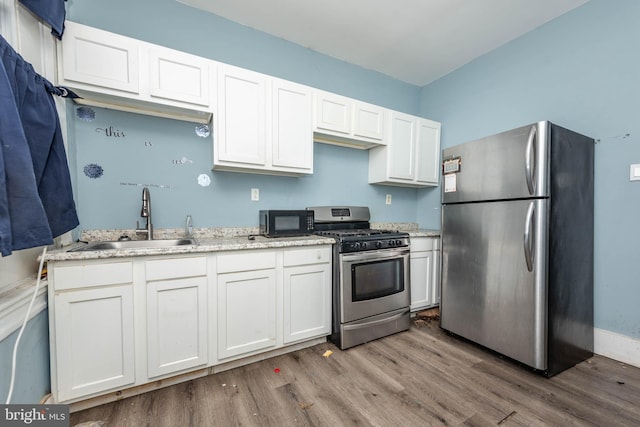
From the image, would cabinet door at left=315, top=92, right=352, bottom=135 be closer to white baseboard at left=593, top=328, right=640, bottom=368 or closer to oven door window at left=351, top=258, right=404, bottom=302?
oven door window at left=351, top=258, right=404, bottom=302

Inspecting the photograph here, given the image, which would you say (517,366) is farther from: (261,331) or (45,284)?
(45,284)

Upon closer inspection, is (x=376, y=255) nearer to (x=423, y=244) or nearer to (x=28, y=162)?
(x=423, y=244)

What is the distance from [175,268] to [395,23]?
285 cm

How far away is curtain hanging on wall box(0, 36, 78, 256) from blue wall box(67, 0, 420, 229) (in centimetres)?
43

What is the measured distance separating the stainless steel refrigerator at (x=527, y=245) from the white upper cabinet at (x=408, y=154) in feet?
2.46

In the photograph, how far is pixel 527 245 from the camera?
177 centimetres

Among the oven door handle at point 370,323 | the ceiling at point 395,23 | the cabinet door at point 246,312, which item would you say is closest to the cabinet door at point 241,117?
the ceiling at point 395,23

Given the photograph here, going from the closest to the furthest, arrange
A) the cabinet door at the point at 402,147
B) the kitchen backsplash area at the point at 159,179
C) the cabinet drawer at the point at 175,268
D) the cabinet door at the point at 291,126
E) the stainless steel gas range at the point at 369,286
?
the cabinet drawer at the point at 175,268 → the kitchen backsplash area at the point at 159,179 → the stainless steel gas range at the point at 369,286 → the cabinet door at the point at 291,126 → the cabinet door at the point at 402,147

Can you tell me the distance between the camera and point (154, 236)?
200cm

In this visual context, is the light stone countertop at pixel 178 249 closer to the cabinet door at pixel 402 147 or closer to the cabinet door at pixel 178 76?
the cabinet door at pixel 178 76

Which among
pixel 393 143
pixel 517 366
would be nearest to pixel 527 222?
pixel 517 366

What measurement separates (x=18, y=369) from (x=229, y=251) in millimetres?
1061

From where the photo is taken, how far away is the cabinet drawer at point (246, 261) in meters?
1.74

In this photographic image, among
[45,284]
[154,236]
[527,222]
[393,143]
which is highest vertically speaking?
[393,143]
